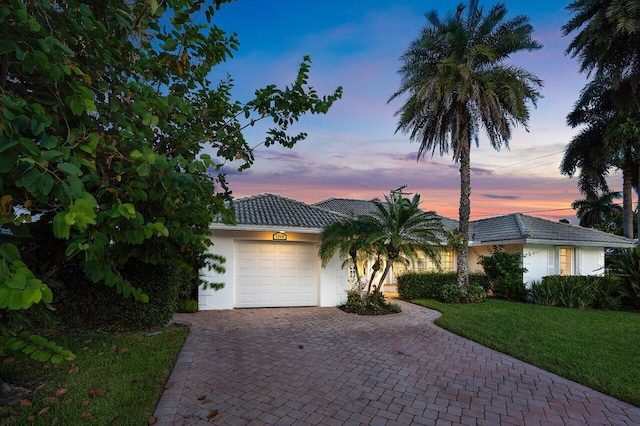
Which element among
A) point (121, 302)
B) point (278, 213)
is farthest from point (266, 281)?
point (121, 302)

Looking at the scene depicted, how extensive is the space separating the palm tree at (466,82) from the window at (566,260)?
6722 millimetres

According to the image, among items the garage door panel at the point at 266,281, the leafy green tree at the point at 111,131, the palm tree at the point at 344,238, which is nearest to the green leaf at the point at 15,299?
the leafy green tree at the point at 111,131

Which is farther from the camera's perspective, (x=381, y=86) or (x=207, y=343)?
(x=381, y=86)

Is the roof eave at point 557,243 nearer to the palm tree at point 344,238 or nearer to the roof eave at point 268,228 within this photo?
the palm tree at point 344,238

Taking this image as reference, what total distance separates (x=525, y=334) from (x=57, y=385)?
976cm

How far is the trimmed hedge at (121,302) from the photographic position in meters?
7.69

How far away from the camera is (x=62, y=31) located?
2.11 meters

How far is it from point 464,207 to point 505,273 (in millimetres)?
4010

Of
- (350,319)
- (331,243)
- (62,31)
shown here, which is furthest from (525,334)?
(62,31)

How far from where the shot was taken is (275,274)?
38.4ft

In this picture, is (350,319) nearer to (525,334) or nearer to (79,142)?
(525,334)

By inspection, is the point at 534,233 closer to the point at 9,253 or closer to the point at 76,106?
the point at 76,106

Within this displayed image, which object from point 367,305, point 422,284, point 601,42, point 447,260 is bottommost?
point 367,305

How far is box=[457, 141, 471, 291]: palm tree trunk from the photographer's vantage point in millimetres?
13914
